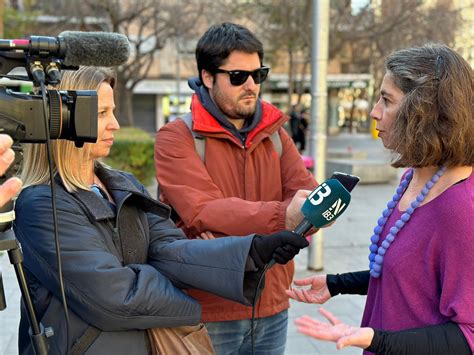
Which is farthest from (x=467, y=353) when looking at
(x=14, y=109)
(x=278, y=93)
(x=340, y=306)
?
(x=278, y=93)

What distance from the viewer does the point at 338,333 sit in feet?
4.61

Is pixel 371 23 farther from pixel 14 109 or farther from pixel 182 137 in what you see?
pixel 14 109

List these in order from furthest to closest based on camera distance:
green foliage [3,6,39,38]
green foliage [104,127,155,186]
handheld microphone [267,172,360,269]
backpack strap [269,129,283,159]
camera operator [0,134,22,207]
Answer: green foliage [3,6,39,38] < green foliage [104,127,155,186] < backpack strap [269,129,283,159] < handheld microphone [267,172,360,269] < camera operator [0,134,22,207]

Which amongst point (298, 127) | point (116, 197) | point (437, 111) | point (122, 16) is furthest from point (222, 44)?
point (298, 127)

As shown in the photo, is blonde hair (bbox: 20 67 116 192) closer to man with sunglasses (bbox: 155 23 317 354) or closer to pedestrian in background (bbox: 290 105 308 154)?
man with sunglasses (bbox: 155 23 317 354)

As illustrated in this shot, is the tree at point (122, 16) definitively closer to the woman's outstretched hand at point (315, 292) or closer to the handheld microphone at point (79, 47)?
the woman's outstretched hand at point (315, 292)

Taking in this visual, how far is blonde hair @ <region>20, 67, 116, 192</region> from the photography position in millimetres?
1664

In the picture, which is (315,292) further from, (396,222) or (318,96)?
(318,96)

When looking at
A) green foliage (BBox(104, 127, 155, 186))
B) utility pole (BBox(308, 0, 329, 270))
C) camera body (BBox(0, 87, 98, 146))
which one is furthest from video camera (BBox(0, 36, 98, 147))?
green foliage (BBox(104, 127, 155, 186))

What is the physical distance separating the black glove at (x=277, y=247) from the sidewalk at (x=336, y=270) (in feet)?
8.12

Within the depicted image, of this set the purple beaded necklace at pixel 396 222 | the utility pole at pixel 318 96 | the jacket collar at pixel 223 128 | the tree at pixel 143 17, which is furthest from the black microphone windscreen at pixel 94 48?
the tree at pixel 143 17

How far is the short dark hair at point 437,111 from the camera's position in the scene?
4.90ft

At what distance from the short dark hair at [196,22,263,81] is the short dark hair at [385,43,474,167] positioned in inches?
32.7

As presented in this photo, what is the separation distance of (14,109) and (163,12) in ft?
48.6
